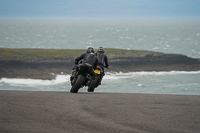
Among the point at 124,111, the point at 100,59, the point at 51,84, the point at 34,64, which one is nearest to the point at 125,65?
the point at 34,64

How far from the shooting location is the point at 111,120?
8.88 meters

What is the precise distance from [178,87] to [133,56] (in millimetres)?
25797

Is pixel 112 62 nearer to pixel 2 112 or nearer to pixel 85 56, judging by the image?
pixel 85 56

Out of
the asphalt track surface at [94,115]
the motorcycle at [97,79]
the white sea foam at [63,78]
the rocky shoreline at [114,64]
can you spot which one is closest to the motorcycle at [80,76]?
the motorcycle at [97,79]

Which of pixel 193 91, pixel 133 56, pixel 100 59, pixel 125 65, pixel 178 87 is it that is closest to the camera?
pixel 100 59

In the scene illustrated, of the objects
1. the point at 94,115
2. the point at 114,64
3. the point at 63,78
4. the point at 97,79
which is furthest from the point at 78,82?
the point at 114,64

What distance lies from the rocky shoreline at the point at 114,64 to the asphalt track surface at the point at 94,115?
153ft

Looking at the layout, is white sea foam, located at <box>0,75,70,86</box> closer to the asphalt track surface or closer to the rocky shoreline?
the rocky shoreline

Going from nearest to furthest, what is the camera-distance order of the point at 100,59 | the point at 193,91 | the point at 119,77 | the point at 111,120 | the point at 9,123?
the point at 9,123 < the point at 111,120 < the point at 100,59 < the point at 193,91 < the point at 119,77

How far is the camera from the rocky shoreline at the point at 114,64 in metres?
62.2

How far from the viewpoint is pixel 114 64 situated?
2694 inches

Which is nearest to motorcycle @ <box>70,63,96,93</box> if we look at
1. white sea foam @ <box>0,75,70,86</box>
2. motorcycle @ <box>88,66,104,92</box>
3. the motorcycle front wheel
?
the motorcycle front wheel

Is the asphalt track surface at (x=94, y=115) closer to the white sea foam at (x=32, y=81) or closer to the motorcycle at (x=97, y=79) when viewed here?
the motorcycle at (x=97, y=79)

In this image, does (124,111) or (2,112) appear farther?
(124,111)
